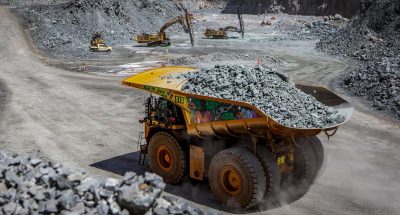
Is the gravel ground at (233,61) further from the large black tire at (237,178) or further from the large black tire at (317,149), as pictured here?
the large black tire at (237,178)

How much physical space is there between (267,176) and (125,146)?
20.3 feet

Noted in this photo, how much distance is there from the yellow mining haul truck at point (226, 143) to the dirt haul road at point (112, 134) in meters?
0.75

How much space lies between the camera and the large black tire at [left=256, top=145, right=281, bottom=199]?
8.55 meters

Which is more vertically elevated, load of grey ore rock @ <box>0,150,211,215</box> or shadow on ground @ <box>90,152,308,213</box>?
load of grey ore rock @ <box>0,150,211,215</box>

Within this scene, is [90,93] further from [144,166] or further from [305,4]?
[305,4]

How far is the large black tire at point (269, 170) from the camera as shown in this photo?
8.55 meters

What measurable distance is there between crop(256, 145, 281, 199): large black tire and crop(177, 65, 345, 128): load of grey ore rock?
84 centimetres

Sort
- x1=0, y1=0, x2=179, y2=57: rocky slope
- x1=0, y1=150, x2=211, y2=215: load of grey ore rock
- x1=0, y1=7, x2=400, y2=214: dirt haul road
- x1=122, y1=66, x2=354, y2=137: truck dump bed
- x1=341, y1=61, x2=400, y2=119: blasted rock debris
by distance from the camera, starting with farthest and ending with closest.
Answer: x1=0, y1=0, x2=179, y2=57: rocky slope → x1=341, y1=61, x2=400, y2=119: blasted rock debris → x1=0, y1=7, x2=400, y2=214: dirt haul road → x1=122, y1=66, x2=354, y2=137: truck dump bed → x1=0, y1=150, x2=211, y2=215: load of grey ore rock

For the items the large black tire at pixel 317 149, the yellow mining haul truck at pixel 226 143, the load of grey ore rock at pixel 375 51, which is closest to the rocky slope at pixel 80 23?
the load of grey ore rock at pixel 375 51

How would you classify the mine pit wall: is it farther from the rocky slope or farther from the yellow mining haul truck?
the yellow mining haul truck

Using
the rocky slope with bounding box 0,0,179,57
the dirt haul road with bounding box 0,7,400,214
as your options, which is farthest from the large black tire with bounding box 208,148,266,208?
the rocky slope with bounding box 0,0,179,57

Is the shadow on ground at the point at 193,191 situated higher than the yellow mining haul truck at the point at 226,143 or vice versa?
the yellow mining haul truck at the point at 226,143

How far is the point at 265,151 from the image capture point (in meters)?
8.71

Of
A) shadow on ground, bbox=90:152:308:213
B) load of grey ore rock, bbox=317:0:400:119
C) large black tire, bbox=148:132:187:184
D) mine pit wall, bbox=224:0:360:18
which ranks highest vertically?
mine pit wall, bbox=224:0:360:18
